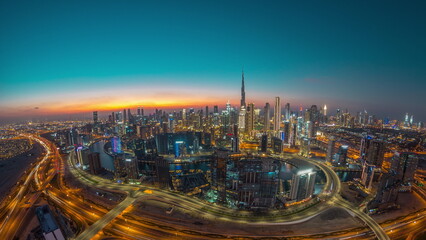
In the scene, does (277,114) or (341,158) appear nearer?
(341,158)

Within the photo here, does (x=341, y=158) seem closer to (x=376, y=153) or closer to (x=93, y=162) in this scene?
(x=376, y=153)

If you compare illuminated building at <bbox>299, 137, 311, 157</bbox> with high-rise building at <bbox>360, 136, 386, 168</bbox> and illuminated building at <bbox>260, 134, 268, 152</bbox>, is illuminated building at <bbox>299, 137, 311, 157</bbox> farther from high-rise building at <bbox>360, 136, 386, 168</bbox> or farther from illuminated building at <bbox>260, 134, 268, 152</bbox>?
high-rise building at <bbox>360, 136, 386, 168</bbox>

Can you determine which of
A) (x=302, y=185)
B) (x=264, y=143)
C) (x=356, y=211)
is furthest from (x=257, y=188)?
(x=264, y=143)

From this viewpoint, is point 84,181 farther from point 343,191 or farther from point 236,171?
point 343,191

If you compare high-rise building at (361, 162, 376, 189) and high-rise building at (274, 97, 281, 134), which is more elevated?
high-rise building at (274, 97, 281, 134)

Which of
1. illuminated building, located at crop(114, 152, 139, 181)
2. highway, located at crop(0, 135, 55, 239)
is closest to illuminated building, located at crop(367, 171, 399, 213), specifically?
illuminated building, located at crop(114, 152, 139, 181)

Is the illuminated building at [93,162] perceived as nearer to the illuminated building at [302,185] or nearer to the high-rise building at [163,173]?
the high-rise building at [163,173]

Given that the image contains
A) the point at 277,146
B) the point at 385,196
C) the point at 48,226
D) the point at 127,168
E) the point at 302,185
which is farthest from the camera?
the point at 277,146
